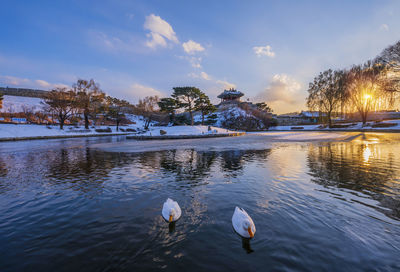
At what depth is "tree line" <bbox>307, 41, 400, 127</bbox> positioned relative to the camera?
1030 inches

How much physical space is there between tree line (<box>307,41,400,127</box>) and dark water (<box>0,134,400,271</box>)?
3169 centimetres

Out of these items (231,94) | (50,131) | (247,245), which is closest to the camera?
(247,245)

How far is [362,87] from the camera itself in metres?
34.5

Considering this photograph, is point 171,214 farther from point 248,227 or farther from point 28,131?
point 28,131

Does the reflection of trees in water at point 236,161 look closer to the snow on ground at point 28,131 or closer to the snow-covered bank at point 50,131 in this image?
the snow-covered bank at point 50,131

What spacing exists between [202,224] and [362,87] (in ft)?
154

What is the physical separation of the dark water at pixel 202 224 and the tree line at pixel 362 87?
104 feet

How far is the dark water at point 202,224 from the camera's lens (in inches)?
104

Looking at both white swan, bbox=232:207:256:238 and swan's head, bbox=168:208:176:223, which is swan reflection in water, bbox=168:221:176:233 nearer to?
swan's head, bbox=168:208:176:223

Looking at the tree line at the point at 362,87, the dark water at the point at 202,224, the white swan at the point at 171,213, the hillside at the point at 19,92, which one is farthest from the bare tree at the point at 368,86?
the hillside at the point at 19,92

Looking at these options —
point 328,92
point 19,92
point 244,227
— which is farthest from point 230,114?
point 19,92

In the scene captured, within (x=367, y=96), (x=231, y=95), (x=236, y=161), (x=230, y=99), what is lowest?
(x=236, y=161)

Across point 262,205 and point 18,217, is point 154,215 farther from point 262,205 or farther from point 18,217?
point 18,217

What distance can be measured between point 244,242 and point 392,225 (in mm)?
3198
